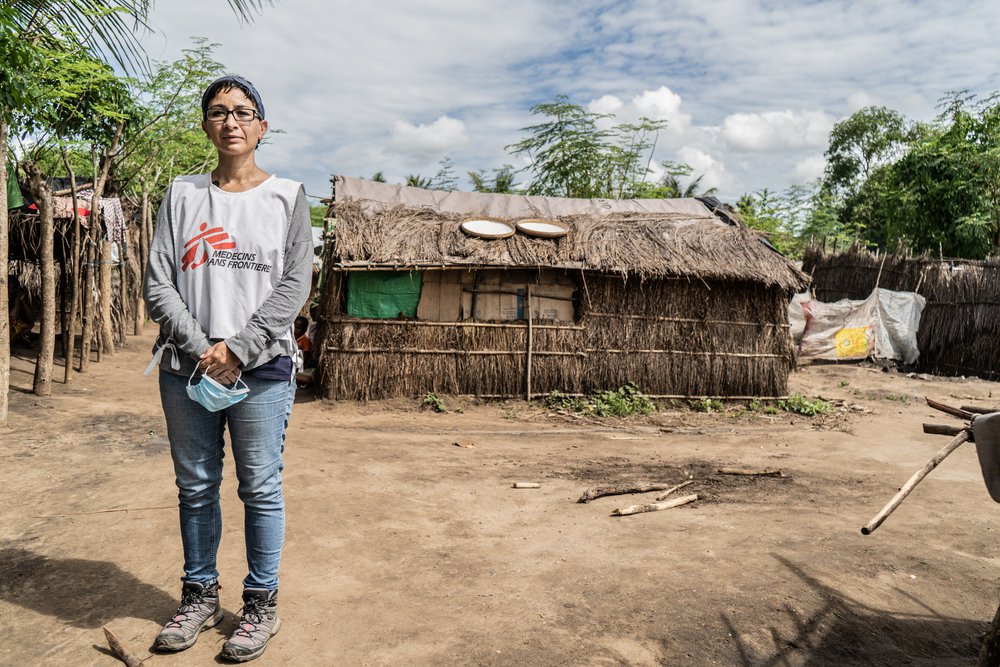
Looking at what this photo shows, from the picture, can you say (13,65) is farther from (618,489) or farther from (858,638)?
(858,638)

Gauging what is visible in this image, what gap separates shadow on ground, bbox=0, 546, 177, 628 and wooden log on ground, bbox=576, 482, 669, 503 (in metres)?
2.88

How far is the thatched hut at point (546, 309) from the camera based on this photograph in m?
8.54

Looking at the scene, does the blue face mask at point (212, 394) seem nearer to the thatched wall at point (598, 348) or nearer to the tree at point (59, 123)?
the tree at point (59, 123)

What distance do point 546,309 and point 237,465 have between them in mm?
6717

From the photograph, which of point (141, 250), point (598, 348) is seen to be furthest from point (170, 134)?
point (598, 348)

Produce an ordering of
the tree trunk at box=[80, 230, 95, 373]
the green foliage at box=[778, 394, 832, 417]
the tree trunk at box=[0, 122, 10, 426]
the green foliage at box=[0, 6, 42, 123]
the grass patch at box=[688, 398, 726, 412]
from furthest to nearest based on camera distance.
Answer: the green foliage at box=[778, 394, 832, 417] < the grass patch at box=[688, 398, 726, 412] < the tree trunk at box=[80, 230, 95, 373] < the tree trunk at box=[0, 122, 10, 426] < the green foliage at box=[0, 6, 42, 123]

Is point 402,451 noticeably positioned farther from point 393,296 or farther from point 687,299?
point 687,299

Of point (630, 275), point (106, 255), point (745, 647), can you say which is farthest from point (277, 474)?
point (106, 255)

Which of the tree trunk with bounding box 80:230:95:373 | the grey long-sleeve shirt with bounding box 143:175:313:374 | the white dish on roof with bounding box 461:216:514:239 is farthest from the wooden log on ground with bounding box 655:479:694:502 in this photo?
the tree trunk with bounding box 80:230:95:373

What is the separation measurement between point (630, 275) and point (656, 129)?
1154cm

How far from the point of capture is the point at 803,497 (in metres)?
→ 5.35

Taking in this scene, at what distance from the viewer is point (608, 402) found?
891 cm

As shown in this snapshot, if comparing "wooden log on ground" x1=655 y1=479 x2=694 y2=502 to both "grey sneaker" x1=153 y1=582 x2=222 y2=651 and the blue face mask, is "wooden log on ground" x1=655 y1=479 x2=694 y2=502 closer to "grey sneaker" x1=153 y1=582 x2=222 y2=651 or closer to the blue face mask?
"grey sneaker" x1=153 y1=582 x2=222 y2=651

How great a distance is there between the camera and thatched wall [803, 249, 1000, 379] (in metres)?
12.3
